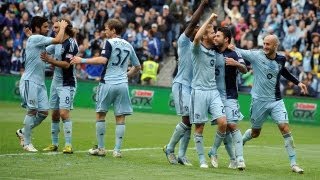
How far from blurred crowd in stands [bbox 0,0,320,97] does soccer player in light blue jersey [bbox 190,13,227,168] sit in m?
16.0

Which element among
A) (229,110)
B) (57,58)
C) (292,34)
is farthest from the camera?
(292,34)

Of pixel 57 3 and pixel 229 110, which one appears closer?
pixel 229 110

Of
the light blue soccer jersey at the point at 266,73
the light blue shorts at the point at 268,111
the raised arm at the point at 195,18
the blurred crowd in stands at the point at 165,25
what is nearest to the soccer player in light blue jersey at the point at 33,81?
the raised arm at the point at 195,18

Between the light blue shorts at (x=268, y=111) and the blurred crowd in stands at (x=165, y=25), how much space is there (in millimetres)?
14865

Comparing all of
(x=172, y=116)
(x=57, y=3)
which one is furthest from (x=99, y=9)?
(x=172, y=116)

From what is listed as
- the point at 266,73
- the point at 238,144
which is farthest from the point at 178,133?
the point at 266,73

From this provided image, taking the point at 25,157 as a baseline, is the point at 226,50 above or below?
above

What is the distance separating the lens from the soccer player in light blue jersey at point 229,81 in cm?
1658

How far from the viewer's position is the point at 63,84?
1841 cm

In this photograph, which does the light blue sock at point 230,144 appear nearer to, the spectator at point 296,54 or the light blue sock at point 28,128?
the light blue sock at point 28,128

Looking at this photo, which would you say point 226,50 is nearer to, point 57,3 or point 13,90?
point 13,90

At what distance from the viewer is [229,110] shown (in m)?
16.7

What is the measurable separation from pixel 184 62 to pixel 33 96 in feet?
10.8

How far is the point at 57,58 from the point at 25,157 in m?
2.44
